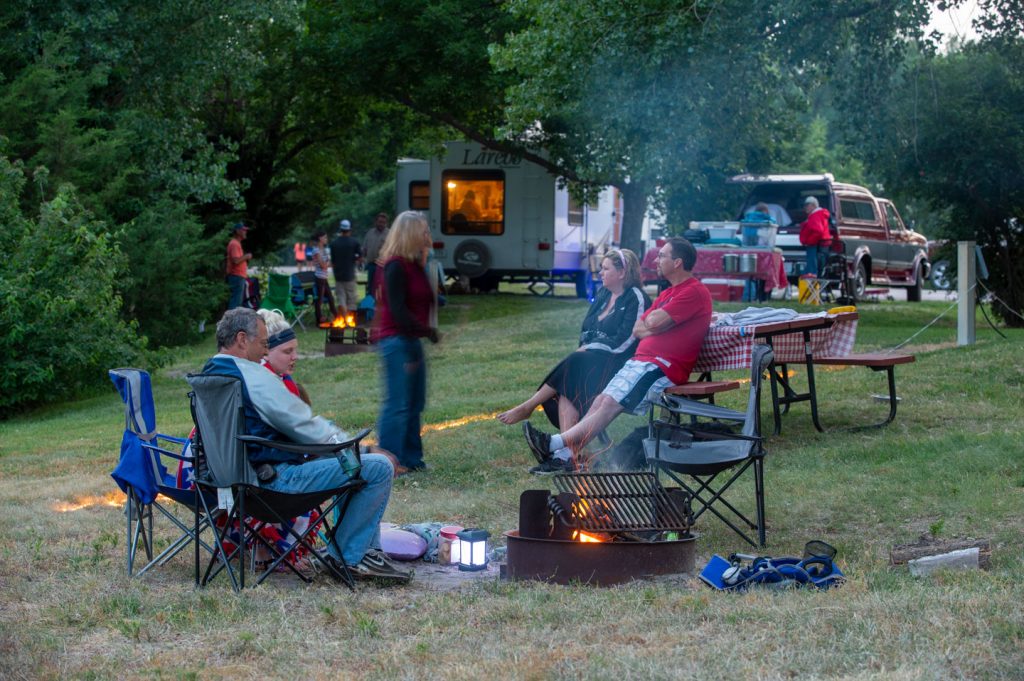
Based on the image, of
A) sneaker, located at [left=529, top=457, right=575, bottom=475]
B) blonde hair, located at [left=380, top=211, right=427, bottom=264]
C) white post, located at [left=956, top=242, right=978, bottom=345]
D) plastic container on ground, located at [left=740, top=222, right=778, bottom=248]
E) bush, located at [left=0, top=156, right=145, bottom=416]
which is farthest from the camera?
plastic container on ground, located at [left=740, top=222, right=778, bottom=248]

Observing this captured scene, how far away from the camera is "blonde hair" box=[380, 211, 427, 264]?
762 centimetres

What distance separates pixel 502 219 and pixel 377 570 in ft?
63.2

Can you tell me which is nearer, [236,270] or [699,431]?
[699,431]

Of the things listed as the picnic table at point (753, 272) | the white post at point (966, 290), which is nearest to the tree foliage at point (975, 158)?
the picnic table at point (753, 272)

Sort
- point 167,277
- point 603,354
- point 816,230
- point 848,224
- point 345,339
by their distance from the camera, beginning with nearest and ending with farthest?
point 603,354, point 345,339, point 816,230, point 167,277, point 848,224

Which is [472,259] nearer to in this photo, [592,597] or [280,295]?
[280,295]

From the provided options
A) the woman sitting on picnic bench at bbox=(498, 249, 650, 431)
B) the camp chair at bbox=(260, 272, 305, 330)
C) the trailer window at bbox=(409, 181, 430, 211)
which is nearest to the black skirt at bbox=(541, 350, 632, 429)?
the woman sitting on picnic bench at bbox=(498, 249, 650, 431)

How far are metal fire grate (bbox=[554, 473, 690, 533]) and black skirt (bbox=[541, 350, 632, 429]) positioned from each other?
7.94ft

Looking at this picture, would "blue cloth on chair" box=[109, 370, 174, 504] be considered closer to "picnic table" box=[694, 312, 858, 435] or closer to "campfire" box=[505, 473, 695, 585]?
"campfire" box=[505, 473, 695, 585]

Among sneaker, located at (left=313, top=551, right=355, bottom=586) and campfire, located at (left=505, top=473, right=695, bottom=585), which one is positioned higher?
campfire, located at (left=505, top=473, right=695, bottom=585)

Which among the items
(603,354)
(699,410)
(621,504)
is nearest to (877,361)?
(603,354)

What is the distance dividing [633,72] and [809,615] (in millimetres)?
8622

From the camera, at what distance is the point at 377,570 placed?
17.4 feet

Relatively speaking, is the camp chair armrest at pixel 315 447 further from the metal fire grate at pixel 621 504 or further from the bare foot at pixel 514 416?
the bare foot at pixel 514 416
